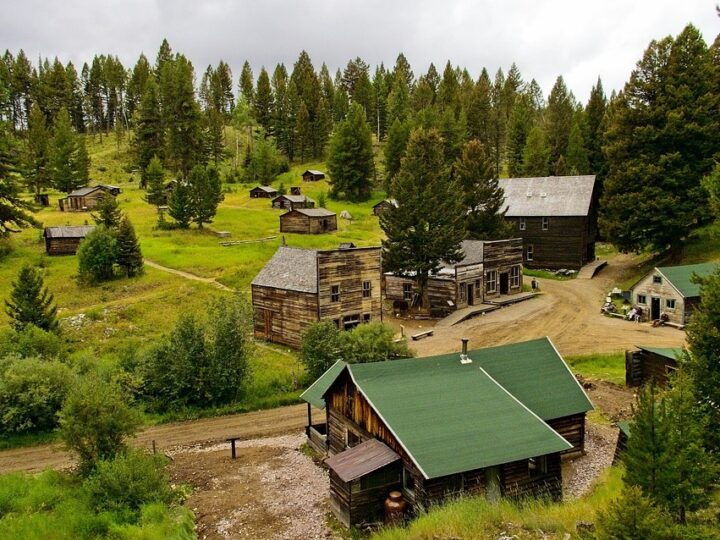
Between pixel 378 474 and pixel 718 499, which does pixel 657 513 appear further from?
pixel 378 474

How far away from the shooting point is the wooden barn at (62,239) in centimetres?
5238

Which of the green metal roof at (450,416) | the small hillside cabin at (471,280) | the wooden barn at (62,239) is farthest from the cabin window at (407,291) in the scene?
the wooden barn at (62,239)

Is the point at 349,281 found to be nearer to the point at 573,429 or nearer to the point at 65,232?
the point at 573,429

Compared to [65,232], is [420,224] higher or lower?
higher

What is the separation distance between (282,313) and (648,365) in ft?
72.4

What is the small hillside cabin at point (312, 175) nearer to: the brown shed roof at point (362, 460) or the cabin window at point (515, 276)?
the cabin window at point (515, 276)

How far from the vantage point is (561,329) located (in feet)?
125

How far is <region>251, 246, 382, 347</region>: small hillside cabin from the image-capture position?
122 ft

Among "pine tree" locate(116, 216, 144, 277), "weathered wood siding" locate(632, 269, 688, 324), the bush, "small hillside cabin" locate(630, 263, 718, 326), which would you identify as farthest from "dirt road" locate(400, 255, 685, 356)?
"pine tree" locate(116, 216, 144, 277)

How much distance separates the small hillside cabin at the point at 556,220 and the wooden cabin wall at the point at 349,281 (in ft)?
67.8

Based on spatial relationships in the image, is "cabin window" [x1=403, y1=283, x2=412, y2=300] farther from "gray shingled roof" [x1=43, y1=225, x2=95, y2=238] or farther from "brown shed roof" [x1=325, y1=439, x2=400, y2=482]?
"gray shingled roof" [x1=43, y1=225, x2=95, y2=238]

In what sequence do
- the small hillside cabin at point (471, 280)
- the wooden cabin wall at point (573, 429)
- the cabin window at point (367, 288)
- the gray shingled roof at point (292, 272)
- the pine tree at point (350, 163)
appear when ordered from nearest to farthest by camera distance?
the wooden cabin wall at point (573, 429)
the gray shingled roof at point (292, 272)
the cabin window at point (367, 288)
the small hillside cabin at point (471, 280)
the pine tree at point (350, 163)

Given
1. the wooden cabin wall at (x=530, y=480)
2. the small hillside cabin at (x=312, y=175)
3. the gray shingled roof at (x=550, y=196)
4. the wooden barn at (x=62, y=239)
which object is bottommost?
the wooden cabin wall at (x=530, y=480)

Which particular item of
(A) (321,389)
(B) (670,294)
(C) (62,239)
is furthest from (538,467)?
(C) (62,239)
